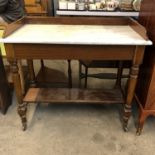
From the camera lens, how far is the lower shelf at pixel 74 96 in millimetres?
1537

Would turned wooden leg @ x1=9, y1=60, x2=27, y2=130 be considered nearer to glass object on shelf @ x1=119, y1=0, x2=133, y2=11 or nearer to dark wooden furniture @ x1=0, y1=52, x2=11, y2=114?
dark wooden furniture @ x1=0, y1=52, x2=11, y2=114

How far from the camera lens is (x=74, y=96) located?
5.26ft

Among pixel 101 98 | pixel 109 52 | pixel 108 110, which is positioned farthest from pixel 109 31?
pixel 108 110

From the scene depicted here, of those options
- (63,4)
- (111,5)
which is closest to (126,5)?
(111,5)

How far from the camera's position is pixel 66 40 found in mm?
1142

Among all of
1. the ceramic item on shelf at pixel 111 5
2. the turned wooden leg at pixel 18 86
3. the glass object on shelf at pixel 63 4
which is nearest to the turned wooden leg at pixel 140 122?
the turned wooden leg at pixel 18 86

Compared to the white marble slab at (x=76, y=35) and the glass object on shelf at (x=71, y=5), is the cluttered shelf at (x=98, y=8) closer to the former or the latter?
the glass object on shelf at (x=71, y=5)

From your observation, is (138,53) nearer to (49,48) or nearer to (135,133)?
(49,48)

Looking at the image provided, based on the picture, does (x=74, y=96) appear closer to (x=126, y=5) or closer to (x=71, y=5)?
(x=71, y=5)

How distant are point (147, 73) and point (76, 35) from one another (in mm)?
594

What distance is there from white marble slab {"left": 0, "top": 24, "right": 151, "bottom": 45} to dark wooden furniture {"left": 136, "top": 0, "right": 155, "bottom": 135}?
0.38ft

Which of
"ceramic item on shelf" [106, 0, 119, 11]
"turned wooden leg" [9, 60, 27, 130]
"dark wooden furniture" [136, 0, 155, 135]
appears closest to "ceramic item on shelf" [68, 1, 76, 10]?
"ceramic item on shelf" [106, 0, 119, 11]

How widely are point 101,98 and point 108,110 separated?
327 mm

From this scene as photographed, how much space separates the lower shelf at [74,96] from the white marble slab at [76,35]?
55cm
